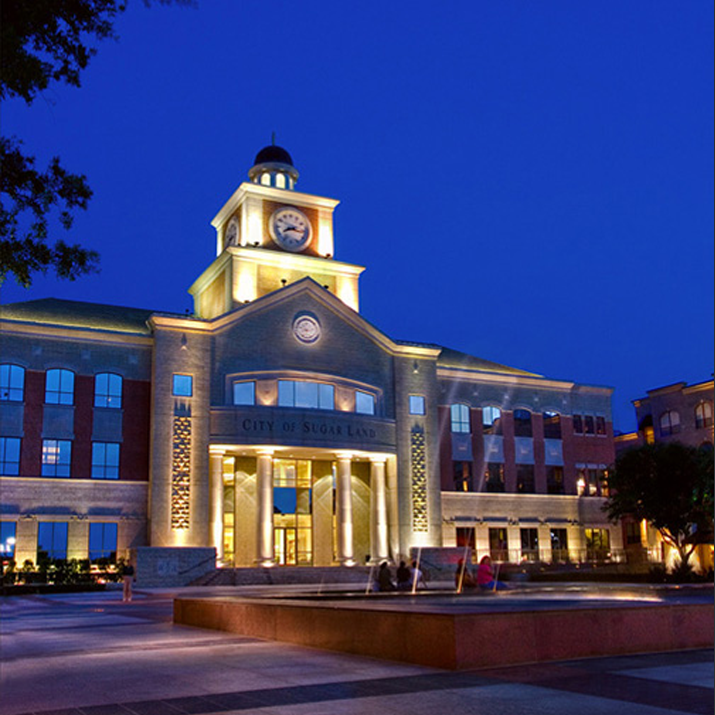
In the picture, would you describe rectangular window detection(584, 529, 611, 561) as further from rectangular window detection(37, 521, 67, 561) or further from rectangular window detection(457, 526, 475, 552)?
rectangular window detection(37, 521, 67, 561)

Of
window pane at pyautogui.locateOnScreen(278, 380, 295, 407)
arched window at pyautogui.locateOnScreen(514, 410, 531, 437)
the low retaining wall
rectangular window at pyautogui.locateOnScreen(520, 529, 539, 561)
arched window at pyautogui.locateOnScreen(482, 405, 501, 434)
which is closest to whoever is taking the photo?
the low retaining wall

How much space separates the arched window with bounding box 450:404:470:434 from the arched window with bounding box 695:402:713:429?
A: 22437mm

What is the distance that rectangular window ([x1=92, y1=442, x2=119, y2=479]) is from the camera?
49.2 metres

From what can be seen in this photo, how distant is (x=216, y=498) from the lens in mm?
50062

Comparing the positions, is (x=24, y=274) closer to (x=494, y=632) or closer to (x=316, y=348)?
(x=494, y=632)

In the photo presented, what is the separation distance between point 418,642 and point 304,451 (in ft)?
133

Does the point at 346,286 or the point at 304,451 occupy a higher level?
the point at 346,286

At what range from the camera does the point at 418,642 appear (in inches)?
495

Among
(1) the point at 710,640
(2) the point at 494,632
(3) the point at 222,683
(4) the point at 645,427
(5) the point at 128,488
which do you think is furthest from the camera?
(4) the point at 645,427

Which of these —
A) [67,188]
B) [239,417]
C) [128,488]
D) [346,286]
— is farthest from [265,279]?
[67,188]

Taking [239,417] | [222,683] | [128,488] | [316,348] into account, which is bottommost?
[222,683]

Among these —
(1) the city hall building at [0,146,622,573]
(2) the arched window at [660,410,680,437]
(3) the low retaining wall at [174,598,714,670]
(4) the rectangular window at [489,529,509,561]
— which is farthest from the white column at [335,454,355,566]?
(3) the low retaining wall at [174,598,714,670]

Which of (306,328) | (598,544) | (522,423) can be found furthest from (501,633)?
(598,544)

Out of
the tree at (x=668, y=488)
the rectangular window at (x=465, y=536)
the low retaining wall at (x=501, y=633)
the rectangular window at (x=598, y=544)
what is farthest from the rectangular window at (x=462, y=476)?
the low retaining wall at (x=501, y=633)
